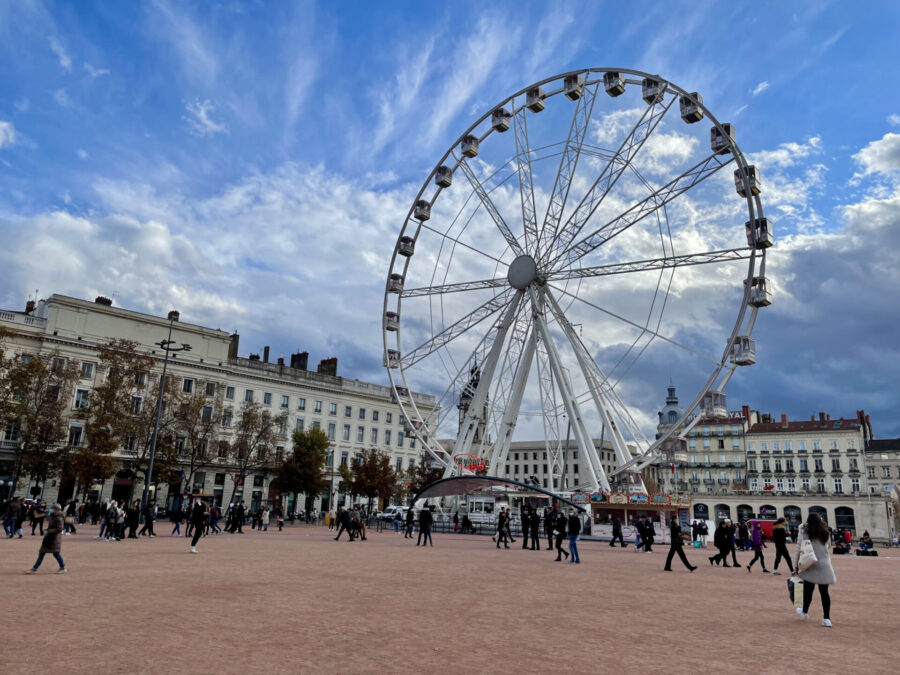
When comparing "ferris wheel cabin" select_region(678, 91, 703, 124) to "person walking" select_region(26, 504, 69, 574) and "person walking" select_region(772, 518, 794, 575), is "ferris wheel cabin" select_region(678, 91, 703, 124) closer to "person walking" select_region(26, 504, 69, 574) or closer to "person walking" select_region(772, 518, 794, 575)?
"person walking" select_region(772, 518, 794, 575)

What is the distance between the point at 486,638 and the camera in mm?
8602

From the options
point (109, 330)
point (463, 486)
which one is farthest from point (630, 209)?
point (109, 330)

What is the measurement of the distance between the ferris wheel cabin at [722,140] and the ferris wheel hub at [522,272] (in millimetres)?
11086

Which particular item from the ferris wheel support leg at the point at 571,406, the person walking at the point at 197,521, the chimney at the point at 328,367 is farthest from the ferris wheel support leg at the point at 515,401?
the chimney at the point at 328,367

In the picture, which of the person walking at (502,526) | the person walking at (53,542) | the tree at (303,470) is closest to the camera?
the person walking at (53,542)

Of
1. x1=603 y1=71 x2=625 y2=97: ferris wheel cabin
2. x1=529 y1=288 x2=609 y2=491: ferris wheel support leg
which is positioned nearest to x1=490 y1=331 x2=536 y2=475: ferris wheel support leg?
x1=529 y1=288 x2=609 y2=491: ferris wheel support leg

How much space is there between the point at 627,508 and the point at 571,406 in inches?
262

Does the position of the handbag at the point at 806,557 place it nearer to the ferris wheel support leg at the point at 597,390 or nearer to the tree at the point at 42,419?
the ferris wheel support leg at the point at 597,390

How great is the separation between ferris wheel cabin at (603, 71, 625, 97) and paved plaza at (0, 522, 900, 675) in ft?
83.9

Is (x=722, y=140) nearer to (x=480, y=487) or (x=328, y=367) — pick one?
(x=480, y=487)

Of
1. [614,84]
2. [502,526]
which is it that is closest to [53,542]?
[502,526]

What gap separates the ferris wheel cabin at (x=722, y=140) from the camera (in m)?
31.8

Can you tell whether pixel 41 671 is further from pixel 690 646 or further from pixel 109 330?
pixel 109 330

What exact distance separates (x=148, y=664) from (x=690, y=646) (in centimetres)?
622
